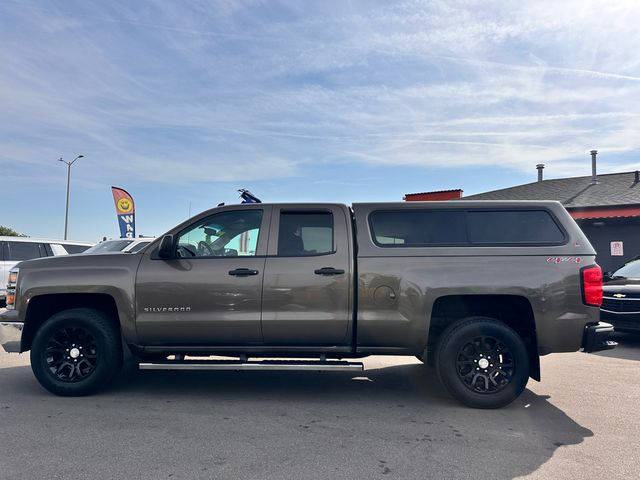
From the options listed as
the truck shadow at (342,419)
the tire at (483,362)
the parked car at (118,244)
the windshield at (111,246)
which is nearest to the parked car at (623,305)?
the truck shadow at (342,419)

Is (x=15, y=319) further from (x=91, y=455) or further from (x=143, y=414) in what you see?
(x=91, y=455)

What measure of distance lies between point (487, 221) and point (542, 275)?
0.73 metres

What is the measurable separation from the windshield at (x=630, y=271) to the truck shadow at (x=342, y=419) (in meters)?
5.15

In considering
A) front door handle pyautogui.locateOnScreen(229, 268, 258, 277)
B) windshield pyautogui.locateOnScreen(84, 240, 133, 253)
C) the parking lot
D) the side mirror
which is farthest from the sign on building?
the side mirror

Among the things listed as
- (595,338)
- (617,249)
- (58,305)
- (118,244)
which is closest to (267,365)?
(58,305)

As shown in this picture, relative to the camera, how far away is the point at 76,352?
4969 millimetres

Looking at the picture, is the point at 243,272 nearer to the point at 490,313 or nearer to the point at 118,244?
the point at 490,313

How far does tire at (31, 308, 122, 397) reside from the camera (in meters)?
4.88

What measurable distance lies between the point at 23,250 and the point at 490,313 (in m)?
12.1

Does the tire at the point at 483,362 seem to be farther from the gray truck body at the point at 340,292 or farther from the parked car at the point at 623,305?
the parked car at the point at 623,305

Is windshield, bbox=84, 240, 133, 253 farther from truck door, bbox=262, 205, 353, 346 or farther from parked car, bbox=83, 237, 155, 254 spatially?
truck door, bbox=262, 205, 353, 346

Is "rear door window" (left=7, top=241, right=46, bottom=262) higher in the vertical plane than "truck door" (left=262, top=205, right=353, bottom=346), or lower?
higher

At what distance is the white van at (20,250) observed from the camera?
476 inches

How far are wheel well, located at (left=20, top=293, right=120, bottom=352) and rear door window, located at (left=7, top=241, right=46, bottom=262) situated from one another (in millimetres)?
8509
